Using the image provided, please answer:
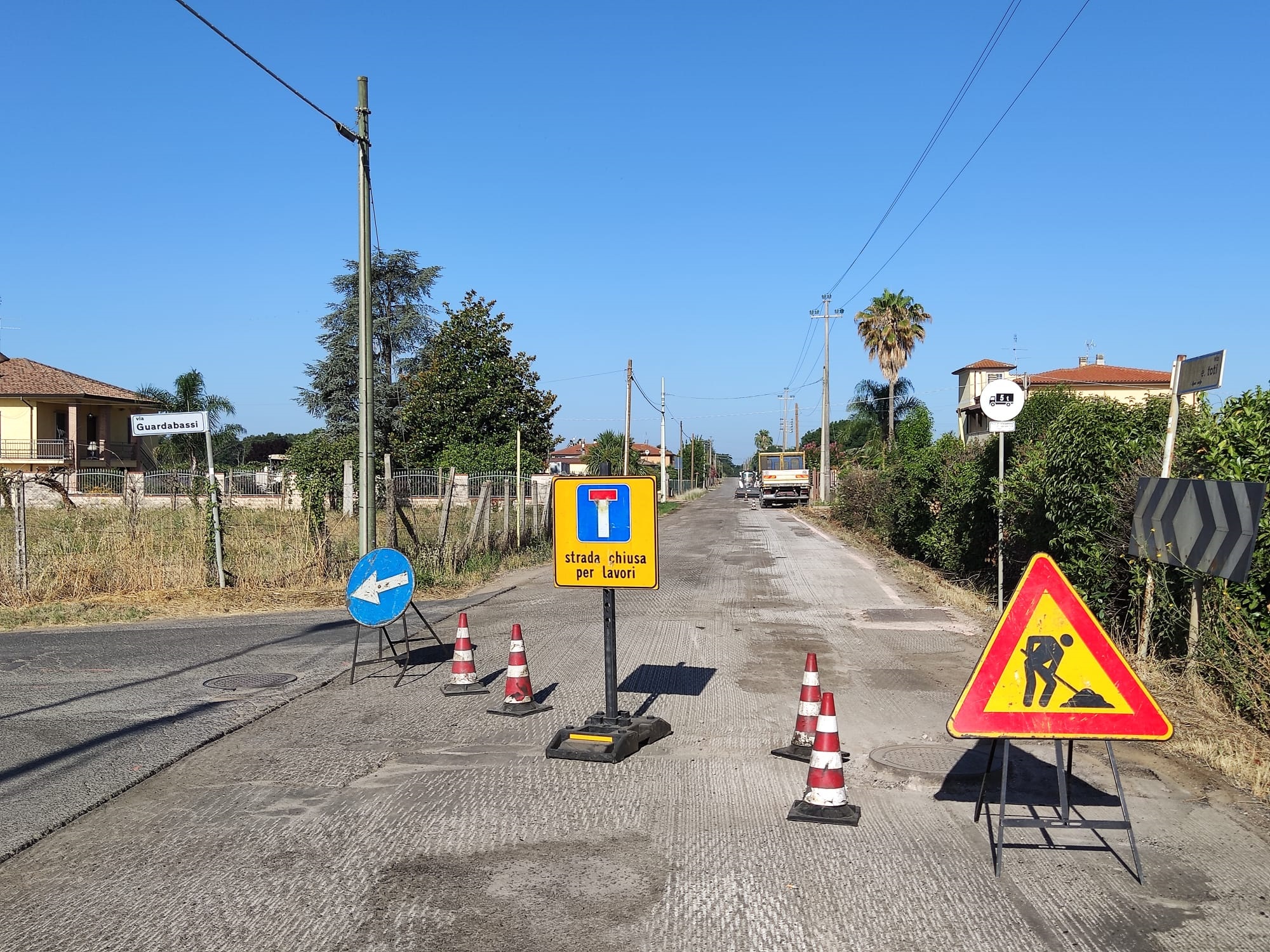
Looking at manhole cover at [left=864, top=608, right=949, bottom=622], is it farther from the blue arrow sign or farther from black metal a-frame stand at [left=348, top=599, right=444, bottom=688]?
the blue arrow sign

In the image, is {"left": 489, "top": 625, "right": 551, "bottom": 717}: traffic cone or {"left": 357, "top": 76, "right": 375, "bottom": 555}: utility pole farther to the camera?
{"left": 357, "top": 76, "right": 375, "bottom": 555}: utility pole

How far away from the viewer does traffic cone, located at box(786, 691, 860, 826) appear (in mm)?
5520

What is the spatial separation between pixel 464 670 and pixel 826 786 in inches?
168

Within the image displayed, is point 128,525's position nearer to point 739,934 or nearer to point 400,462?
point 739,934

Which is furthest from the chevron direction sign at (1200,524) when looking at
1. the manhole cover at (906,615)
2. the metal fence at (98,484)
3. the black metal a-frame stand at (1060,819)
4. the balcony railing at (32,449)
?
the balcony railing at (32,449)

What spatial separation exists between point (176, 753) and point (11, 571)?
33.4 feet

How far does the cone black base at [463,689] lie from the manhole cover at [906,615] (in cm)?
582

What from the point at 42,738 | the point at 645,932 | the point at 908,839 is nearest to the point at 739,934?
the point at 645,932

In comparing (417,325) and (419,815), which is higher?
(417,325)

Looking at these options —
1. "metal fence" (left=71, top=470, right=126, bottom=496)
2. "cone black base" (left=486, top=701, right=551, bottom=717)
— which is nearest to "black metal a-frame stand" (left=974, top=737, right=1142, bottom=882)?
"cone black base" (left=486, top=701, right=551, bottom=717)

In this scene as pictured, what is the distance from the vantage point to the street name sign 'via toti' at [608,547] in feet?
22.9

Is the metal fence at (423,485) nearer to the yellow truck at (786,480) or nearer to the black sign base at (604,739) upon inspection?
the black sign base at (604,739)

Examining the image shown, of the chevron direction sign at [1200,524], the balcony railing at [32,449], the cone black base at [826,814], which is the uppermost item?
the balcony railing at [32,449]

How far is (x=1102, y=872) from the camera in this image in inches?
188
